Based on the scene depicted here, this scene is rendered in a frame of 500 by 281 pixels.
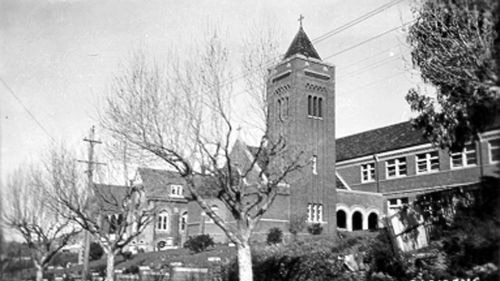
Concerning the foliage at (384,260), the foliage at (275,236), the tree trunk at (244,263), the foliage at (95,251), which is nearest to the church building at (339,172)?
the foliage at (275,236)

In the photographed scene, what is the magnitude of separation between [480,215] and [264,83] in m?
7.90

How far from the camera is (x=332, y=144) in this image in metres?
47.1

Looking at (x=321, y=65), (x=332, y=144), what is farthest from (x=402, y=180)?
(x=321, y=65)

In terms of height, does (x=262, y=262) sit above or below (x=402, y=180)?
below

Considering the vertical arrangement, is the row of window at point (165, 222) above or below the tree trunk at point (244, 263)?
above

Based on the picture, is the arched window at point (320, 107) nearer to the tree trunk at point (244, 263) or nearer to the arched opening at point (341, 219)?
the arched opening at point (341, 219)

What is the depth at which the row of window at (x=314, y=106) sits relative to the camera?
45188 millimetres

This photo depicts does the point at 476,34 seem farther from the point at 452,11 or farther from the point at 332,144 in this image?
the point at 332,144

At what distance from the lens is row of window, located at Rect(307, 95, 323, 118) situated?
45.2 m

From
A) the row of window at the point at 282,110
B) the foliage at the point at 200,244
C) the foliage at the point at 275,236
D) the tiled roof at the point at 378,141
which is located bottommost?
the foliage at the point at 200,244

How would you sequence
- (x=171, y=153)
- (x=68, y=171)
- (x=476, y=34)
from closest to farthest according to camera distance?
(x=476, y=34), (x=171, y=153), (x=68, y=171)

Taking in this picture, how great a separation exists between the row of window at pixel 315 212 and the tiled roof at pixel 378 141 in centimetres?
745

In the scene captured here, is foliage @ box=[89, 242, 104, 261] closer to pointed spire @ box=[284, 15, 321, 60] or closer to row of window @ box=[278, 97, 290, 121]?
pointed spire @ box=[284, 15, 321, 60]

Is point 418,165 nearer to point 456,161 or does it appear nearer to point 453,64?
point 456,161
